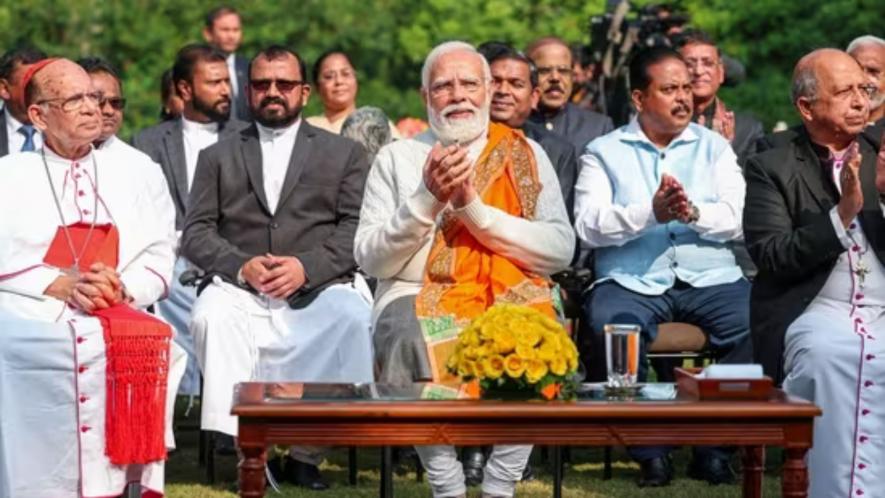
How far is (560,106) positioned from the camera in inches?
477

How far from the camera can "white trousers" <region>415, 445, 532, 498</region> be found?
8.45m

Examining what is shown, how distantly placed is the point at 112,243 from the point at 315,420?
2.32 metres

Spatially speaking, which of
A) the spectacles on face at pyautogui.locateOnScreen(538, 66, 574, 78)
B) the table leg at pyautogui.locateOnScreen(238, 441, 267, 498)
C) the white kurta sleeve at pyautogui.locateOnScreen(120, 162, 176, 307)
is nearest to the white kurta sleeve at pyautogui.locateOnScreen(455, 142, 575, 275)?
the white kurta sleeve at pyautogui.locateOnScreen(120, 162, 176, 307)

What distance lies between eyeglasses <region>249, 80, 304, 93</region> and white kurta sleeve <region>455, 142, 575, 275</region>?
1.69m

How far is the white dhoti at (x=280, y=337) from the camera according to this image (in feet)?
32.5

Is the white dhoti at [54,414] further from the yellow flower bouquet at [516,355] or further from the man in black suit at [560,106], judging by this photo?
the man in black suit at [560,106]

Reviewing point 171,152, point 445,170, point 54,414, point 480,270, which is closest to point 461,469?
point 480,270

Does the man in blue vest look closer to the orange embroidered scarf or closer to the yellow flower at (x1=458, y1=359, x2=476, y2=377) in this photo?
the orange embroidered scarf

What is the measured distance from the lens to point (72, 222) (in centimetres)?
916

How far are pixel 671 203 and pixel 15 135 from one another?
3785 millimetres

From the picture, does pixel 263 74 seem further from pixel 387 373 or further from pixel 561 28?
pixel 561 28

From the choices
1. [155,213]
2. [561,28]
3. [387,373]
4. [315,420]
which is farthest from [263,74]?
[561,28]

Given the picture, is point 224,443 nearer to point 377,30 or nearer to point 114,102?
point 114,102

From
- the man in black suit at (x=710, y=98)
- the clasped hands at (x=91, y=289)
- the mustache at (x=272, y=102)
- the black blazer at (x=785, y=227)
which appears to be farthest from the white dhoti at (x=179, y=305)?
the black blazer at (x=785, y=227)
